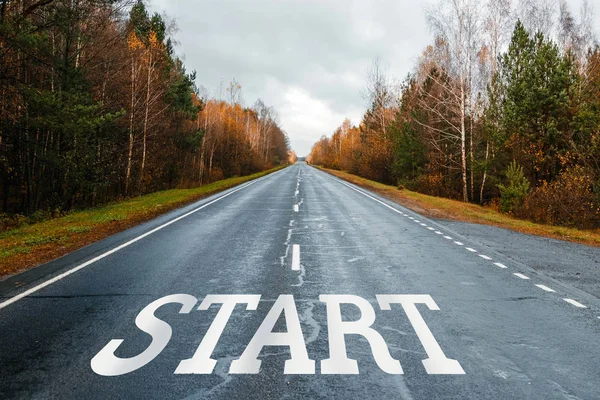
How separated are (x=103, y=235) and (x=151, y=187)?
813 inches

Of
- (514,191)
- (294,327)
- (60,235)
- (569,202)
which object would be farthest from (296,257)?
(514,191)

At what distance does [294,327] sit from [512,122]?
1982 centimetres

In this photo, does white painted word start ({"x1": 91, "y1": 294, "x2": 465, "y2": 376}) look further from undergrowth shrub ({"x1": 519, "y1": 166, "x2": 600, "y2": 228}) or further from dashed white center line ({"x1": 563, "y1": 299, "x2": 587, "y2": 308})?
undergrowth shrub ({"x1": 519, "y1": 166, "x2": 600, "y2": 228})

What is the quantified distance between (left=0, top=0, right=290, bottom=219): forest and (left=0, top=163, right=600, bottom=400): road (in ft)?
26.6

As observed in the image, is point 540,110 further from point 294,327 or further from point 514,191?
point 294,327

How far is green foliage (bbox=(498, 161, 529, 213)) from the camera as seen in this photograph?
1797 cm

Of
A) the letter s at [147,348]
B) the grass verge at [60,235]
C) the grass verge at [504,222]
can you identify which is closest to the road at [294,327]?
the letter s at [147,348]

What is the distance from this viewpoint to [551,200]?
16281 mm

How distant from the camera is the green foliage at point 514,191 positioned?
59.0 feet

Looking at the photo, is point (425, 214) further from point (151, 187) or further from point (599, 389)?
point (151, 187)

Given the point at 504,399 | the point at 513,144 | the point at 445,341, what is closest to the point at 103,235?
the point at 445,341

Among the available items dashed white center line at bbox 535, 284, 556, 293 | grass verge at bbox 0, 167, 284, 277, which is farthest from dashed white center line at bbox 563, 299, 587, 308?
grass verge at bbox 0, 167, 284, 277

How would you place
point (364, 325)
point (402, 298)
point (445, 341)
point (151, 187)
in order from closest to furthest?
point (445, 341) → point (364, 325) → point (402, 298) → point (151, 187)

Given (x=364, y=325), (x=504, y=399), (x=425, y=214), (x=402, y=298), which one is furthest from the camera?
(x=425, y=214)
